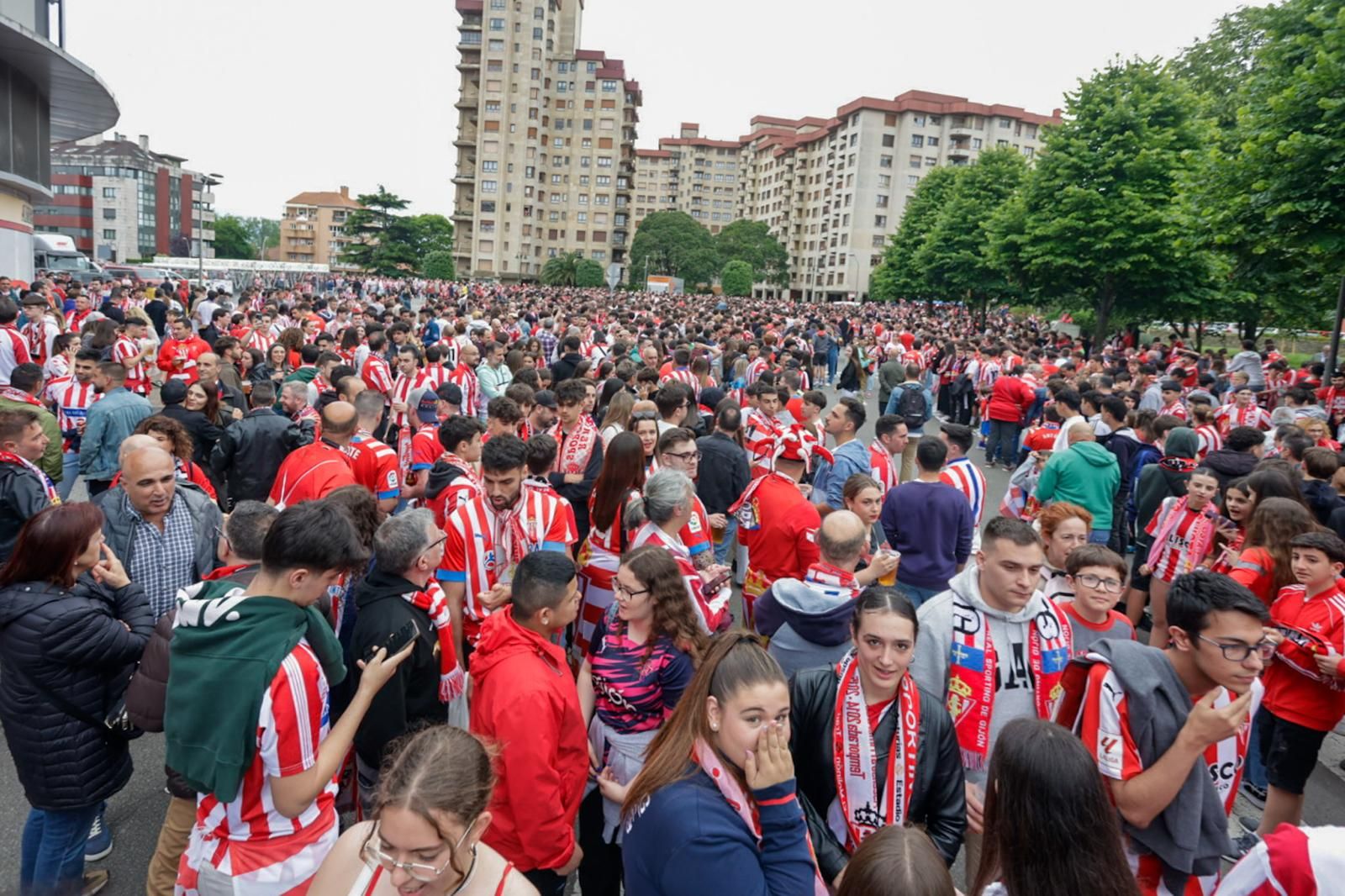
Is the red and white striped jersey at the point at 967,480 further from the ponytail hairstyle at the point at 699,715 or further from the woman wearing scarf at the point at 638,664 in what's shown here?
the ponytail hairstyle at the point at 699,715

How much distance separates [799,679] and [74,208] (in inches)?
4661

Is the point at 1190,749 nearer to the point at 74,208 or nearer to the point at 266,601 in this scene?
the point at 266,601

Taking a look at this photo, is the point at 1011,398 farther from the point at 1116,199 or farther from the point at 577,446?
the point at 1116,199

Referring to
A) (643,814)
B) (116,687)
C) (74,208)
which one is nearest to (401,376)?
(116,687)

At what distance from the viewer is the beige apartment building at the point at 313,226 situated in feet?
452

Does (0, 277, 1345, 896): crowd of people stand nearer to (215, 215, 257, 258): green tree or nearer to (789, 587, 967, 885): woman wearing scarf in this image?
(789, 587, 967, 885): woman wearing scarf

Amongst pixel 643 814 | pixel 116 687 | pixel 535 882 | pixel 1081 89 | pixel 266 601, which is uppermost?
pixel 1081 89

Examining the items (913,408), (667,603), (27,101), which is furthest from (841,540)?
(27,101)

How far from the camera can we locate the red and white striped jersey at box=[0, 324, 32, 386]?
31.6 feet

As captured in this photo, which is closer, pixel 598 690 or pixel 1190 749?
pixel 1190 749

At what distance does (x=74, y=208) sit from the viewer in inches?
3679

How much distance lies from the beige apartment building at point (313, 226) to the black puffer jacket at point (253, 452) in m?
145

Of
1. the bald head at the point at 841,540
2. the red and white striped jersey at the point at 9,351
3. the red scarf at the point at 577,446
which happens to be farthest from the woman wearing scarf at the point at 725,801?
the red and white striped jersey at the point at 9,351

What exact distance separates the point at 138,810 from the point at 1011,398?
1373cm
